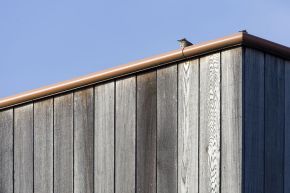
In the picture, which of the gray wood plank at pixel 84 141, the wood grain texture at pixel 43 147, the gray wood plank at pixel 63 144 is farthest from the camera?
the wood grain texture at pixel 43 147

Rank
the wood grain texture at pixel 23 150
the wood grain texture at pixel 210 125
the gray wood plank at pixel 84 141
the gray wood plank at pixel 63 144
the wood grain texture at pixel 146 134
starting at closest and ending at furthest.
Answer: the wood grain texture at pixel 210 125 → the wood grain texture at pixel 146 134 → the gray wood plank at pixel 84 141 → the gray wood plank at pixel 63 144 → the wood grain texture at pixel 23 150

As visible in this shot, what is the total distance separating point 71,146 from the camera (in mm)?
6137

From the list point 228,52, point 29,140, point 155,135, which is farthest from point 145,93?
point 29,140

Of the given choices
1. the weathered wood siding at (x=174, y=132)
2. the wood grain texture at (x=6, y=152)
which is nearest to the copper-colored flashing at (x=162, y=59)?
the weathered wood siding at (x=174, y=132)

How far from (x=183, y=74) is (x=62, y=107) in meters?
1.07

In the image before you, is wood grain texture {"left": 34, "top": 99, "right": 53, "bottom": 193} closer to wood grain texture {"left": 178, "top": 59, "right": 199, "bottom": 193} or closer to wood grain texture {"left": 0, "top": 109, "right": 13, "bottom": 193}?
wood grain texture {"left": 0, "top": 109, "right": 13, "bottom": 193}

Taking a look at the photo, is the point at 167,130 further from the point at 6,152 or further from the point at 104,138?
the point at 6,152

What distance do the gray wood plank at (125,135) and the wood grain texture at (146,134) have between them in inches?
1.9

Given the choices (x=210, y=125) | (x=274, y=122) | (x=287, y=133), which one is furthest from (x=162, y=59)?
(x=287, y=133)

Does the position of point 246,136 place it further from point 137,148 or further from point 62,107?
point 62,107

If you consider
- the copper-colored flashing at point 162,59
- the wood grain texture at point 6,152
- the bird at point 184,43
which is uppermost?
the bird at point 184,43

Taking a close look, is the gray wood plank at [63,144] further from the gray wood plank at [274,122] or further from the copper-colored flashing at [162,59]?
the gray wood plank at [274,122]

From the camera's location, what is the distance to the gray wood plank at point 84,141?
6.00 m

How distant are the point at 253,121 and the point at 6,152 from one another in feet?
6.97
